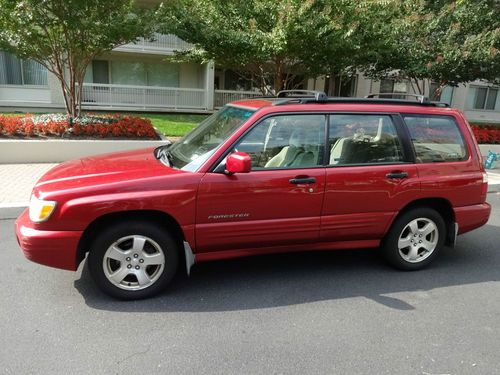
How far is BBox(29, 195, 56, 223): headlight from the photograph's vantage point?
10.3ft

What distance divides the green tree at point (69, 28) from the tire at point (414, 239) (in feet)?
24.6

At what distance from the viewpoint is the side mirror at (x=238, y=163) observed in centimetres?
325

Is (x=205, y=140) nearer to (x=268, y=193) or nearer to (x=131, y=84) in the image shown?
(x=268, y=193)

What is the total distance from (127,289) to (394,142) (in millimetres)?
2868

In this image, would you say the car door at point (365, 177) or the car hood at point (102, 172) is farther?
the car door at point (365, 177)

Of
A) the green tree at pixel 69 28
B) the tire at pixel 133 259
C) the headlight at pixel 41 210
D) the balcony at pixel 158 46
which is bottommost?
the tire at pixel 133 259

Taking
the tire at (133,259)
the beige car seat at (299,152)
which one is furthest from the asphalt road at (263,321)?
the beige car seat at (299,152)

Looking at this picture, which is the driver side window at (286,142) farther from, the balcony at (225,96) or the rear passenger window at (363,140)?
the balcony at (225,96)

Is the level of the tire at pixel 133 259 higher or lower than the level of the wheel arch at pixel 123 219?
lower

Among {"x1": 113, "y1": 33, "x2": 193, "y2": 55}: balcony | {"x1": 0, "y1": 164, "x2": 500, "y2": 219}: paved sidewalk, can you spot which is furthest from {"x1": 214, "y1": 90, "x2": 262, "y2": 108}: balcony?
{"x1": 0, "y1": 164, "x2": 500, "y2": 219}: paved sidewalk

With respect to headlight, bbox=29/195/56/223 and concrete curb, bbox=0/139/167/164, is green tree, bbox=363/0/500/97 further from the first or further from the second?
headlight, bbox=29/195/56/223

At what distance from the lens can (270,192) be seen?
356 cm

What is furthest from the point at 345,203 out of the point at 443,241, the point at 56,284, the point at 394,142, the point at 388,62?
the point at 388,62

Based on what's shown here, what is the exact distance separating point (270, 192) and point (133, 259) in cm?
129
